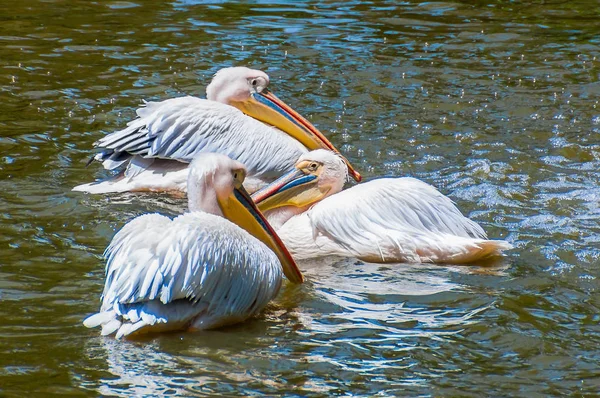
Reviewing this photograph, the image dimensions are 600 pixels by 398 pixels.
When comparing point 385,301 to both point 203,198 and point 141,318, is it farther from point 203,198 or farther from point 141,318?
point 141,318

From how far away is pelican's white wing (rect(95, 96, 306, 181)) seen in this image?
6652 mm

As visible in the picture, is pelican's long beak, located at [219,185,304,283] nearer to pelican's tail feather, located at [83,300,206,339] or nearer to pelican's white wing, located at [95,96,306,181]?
pelican's tail feather, located at [83,300,206,339]

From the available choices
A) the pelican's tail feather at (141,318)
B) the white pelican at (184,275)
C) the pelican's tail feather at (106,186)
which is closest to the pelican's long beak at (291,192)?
the pelican's tail feather at (106,186)

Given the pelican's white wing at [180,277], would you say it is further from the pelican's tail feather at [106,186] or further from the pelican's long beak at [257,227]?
the pelican's tail feather at [106,186]

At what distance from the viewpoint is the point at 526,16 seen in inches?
431

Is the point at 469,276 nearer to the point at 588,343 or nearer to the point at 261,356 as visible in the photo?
the point at 588,343

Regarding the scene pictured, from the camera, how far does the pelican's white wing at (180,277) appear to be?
434 centimetres

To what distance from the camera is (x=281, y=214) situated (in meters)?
6.16

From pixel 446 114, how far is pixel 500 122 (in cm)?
44

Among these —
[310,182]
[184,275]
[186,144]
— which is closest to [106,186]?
[186,144]

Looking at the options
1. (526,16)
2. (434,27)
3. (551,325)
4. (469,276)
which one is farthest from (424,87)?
(551,325)

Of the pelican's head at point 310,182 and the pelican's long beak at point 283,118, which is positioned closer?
the pelican's head at point 310,182

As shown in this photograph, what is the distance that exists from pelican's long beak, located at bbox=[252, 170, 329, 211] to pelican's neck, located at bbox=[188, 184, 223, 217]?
1.00m

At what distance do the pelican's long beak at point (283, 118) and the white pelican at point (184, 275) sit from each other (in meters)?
2.30
